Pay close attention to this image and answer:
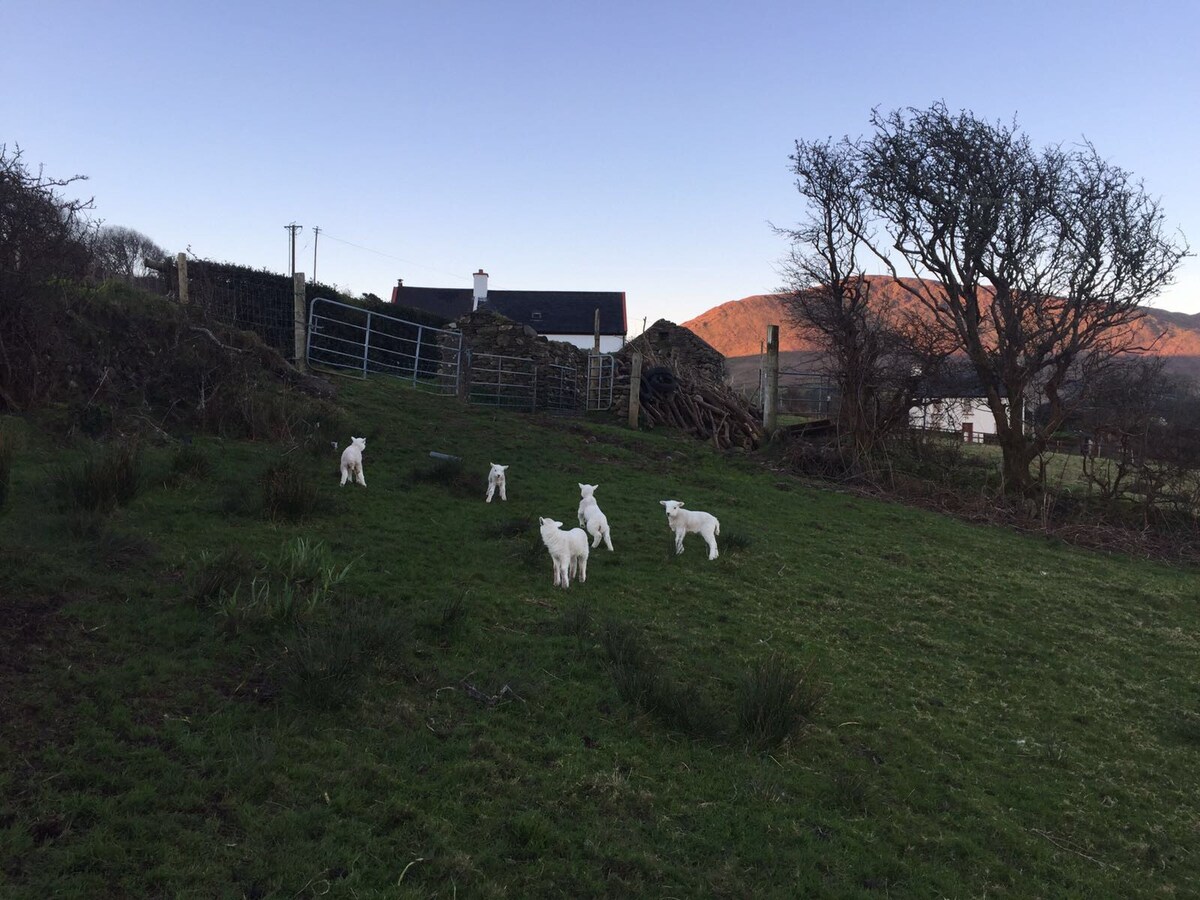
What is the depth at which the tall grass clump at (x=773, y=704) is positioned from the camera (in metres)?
4.86

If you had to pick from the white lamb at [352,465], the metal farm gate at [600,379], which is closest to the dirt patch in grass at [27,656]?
the white lamb at [352,465]

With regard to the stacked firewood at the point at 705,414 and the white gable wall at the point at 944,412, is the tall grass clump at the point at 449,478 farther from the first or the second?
the white gable wall at the point at 944,412

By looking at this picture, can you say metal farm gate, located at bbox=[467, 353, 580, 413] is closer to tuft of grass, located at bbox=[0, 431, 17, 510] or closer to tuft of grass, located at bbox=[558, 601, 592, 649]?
tuft of grass, located at bbox=[0, 431, 17, 510]

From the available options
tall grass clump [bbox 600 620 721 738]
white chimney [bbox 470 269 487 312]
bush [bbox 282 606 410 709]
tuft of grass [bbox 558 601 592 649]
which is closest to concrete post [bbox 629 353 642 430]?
tuft of grass [bbox 558 601 592 649]

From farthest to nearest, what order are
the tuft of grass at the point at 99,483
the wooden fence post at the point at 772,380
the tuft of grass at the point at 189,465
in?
1. the wooden fence post at the point at 772,380
2. the tuft of grass at the point at 189,465
3. the tuft of grass at the point at 99,483

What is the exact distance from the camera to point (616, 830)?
12.5 feet

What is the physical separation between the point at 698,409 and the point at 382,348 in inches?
339

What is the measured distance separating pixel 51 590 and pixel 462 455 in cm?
758

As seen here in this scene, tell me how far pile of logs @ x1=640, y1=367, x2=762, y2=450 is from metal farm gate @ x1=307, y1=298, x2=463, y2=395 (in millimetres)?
5541

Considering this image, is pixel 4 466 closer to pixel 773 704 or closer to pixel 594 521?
pixel 594 521

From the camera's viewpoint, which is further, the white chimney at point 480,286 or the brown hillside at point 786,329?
the white chimney at point 480,286

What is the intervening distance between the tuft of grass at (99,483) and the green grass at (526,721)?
0.15 metres

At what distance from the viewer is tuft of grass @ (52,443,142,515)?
6863mm

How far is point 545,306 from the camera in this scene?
164ft
